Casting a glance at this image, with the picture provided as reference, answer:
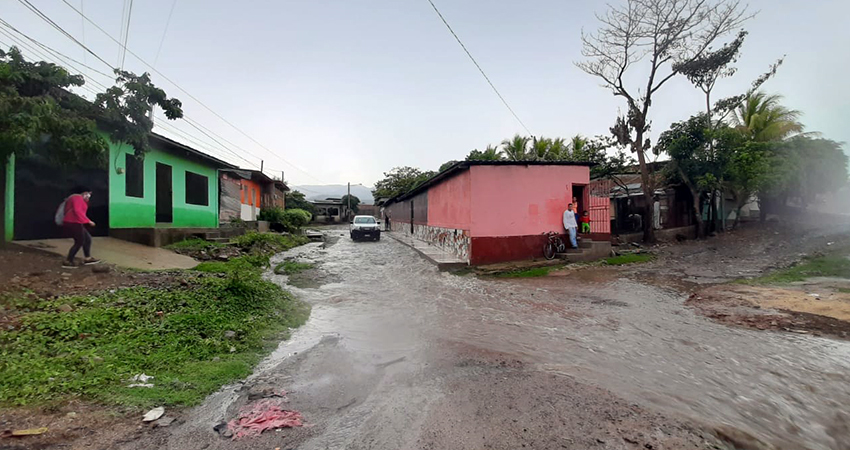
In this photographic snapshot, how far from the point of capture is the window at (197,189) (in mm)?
14947

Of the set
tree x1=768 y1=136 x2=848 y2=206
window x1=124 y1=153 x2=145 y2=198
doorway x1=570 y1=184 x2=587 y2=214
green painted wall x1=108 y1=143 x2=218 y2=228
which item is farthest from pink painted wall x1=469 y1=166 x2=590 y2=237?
tree x1=768 y1=136 x2=848 y2=206

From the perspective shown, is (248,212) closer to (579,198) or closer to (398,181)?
(579,198)

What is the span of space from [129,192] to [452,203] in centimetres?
1043

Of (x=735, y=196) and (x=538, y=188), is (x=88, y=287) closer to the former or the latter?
(x=538, y=188)

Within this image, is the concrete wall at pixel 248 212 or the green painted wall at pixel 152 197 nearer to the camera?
the green painted wall at pixel 152 197

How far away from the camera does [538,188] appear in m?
12.9

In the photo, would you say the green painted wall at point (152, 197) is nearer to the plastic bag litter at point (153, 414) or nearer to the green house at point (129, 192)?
the green house at point (129, 192)

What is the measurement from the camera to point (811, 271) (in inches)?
398

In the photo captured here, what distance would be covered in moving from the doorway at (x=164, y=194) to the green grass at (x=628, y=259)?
15.3 meters

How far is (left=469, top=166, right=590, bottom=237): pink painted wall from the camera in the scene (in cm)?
1221


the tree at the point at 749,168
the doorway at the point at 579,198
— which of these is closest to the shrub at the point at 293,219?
the doorway at the point at 579,198

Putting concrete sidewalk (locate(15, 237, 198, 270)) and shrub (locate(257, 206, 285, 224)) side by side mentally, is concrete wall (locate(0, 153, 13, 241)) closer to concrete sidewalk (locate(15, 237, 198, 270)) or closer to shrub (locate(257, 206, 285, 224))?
concrete sidewalk (locate(15, 237, 198, 270))

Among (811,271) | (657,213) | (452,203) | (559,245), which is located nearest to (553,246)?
(559,245)

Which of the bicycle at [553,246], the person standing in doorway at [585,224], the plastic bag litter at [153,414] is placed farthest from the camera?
the person standing in doorway at [585,224]
